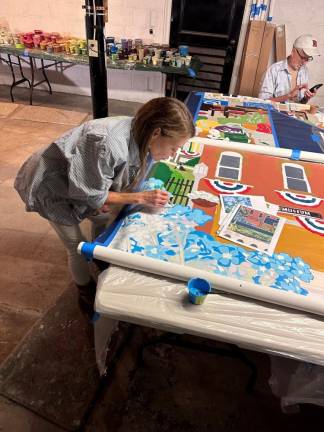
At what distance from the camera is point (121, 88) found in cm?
473

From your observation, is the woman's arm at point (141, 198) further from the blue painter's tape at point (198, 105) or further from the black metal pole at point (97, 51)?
the black metal pole at point (97, 51)

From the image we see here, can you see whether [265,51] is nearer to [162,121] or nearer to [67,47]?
[67,47]

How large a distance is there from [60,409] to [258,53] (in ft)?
13.9

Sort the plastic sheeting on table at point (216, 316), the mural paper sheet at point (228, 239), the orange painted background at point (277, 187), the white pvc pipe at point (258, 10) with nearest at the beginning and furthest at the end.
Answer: the plastic sheeting on table at point (216, 316), the mural paper sheet at point (228, 239), the orange painted background at point (277, 187), the white pvc pipe at point (258, 10)

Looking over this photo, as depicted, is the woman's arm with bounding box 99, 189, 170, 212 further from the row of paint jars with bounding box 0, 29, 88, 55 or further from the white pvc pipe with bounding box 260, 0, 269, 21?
the white pvc pipe with bounding box 260, 0, 269, 21

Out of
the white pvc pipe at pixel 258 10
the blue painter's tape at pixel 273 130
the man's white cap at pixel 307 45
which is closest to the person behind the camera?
the blue painter's tape at pixel 273 130

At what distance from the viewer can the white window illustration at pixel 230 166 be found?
1655 mm

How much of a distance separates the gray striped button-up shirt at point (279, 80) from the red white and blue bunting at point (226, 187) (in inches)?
76.0

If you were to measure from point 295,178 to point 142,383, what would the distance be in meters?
1.27

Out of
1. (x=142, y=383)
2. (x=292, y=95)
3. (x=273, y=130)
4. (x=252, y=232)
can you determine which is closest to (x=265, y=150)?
(x=273, y=130)

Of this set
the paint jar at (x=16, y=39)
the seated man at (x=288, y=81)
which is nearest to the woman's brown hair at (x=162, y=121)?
the seated man at (x=288, y=81)

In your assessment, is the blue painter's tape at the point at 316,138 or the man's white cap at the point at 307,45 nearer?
the blue painter's tape at the point at 316,138

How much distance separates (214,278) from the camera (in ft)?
3.51

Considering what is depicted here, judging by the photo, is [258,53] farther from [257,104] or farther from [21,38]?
[21,38]
